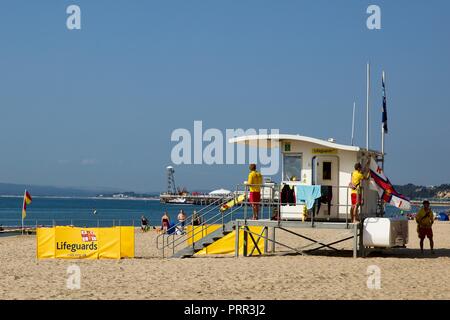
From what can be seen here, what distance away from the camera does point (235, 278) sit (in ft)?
58.1

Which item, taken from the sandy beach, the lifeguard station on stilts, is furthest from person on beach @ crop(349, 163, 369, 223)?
the sandy beach

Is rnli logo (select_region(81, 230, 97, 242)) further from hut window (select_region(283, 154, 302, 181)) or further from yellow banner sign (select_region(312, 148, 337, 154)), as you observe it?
yellow banner sign (select_region(312, 148, 337, 154))

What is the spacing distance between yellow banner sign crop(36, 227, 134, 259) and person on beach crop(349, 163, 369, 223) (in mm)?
6831

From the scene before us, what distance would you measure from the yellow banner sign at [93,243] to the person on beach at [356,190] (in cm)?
683

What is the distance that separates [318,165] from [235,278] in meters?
6.65

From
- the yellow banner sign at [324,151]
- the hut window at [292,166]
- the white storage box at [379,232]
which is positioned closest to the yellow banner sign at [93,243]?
the hut window at [292,166]

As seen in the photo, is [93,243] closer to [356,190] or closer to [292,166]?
[292,166]

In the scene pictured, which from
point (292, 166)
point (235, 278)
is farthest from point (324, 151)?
point (235, 278)

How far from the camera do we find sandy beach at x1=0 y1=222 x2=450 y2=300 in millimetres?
15180
